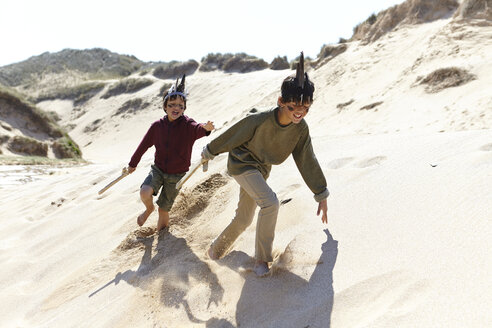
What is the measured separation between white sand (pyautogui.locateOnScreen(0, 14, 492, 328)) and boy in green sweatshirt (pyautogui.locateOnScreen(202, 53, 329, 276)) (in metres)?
0.15

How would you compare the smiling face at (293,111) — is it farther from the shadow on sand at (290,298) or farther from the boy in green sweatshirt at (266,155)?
the shadow on sand at (290,298)

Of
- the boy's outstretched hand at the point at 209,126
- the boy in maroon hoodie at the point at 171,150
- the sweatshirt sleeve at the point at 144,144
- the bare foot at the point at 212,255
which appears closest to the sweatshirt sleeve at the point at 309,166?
the bare foot at the point at 212,255

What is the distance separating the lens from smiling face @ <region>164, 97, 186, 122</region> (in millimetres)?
3303

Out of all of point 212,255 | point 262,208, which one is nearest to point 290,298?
point 262,208

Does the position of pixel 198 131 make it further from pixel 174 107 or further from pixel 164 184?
pixel 164 184

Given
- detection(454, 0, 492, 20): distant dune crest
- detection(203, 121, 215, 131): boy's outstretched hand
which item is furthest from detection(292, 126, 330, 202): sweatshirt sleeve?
detection(454, 0, 492, 20): distant dune crest

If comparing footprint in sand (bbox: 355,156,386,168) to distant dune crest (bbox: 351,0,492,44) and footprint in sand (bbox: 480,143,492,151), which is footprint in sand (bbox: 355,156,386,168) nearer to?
footprint in sand (bbox: 480,143,492,151)

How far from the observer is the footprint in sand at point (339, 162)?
350cm

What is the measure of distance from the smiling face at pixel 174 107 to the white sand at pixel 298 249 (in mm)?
861

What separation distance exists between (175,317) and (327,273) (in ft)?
2.75

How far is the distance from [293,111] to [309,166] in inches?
15.5

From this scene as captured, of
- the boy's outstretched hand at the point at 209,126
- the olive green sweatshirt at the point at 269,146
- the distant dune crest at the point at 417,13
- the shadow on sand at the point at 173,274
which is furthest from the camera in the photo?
the distant dune crest at the point at 417,13

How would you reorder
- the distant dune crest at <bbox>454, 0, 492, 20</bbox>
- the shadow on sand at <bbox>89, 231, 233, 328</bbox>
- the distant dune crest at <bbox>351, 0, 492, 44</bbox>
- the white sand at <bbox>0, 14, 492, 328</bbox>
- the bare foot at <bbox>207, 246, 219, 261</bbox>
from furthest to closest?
the distant dune crest at <bbox>351, 0, 492, 44</bbox>, the distant dune crest at <bbox>454, 0, 492, 20</bbox>, the bare foot at <bbox>207, 246, 219, 261</bbox>, the shadow on sand at <bbox>89, 231, 233, 328</bbox>, the white sand at <bbox>0, 14, 492, 328</bbox>

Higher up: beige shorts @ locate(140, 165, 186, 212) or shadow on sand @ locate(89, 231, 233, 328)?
beige shorts @ locate(140, 165, 186, 212)
